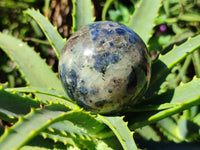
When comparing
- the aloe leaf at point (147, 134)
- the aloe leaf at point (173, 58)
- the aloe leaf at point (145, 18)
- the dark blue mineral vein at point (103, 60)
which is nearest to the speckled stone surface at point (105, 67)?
the dark blue mineral vein at point (103, 60)

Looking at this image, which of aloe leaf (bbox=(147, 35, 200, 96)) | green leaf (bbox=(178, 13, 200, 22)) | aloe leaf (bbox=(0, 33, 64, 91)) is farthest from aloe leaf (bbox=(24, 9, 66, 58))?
green leaf (bbox=(178, 13, 200, 22))

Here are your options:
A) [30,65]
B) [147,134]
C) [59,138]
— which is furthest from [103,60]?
[147,134]

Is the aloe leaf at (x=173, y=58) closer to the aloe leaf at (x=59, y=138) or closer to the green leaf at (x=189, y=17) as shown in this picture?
the aloe leaf at (x=59, y=138)

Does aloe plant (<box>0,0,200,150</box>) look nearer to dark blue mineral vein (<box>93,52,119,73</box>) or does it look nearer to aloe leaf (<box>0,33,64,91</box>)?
aloe leaf (<box>0,33,64,91</box>)

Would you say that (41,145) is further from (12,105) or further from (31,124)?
(31,124)

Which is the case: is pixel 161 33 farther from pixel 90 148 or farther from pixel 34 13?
pixel 90 148

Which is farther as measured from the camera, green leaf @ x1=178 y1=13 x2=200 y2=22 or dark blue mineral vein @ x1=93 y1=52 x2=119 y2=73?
green leaf @ x1=178 y1=13 x2=200 y2=22

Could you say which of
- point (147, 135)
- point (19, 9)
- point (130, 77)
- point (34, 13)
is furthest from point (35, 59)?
point (19, 9)
